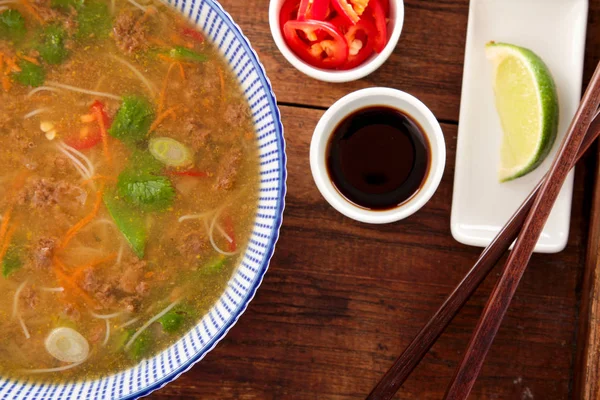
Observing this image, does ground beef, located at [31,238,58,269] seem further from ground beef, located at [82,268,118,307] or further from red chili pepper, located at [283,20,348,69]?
red chili pepper, located at [283,20,348,69]

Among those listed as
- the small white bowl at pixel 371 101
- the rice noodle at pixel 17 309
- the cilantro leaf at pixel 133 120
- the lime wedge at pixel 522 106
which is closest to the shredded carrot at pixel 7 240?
the rice noodle at pixel 17 309

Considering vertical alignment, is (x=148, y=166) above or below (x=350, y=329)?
above

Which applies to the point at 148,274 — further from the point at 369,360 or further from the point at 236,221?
the point at 369,360

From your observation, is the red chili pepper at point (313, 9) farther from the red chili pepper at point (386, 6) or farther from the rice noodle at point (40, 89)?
the rice noodle at point (40, 89)

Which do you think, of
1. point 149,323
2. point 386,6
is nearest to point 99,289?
point 149,323

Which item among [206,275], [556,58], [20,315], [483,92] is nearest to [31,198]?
[20,315]

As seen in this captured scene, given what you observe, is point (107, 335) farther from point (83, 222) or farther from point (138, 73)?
point (138, 73)

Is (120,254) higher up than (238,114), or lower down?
lower down
